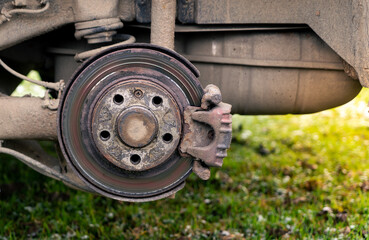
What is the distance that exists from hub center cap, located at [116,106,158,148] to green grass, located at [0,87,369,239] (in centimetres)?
106

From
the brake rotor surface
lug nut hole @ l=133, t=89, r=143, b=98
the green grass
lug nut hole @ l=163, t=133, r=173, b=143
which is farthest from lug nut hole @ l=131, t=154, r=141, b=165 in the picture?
the green grass

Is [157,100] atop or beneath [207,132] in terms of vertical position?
atop

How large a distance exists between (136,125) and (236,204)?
1.54m

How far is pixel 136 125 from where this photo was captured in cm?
182

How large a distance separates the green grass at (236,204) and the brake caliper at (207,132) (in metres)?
0.93

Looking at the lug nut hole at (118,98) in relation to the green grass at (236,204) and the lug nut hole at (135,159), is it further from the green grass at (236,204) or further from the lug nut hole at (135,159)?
the green grass at (236,204)

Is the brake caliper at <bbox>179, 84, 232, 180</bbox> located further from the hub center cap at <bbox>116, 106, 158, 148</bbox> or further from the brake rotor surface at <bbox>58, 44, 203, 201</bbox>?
the hub center cap at <bbox>116, 106, 158, 148</bbox>

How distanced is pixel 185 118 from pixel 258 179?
193 cm

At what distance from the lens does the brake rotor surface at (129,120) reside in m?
1.85

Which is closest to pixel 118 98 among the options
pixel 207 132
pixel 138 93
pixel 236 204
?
pixel 138 93

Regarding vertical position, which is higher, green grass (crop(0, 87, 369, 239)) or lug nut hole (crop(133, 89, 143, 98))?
lug nut hole (crop(133, 89, 143, 98))

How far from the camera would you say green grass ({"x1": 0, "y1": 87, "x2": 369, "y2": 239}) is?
2.76 m

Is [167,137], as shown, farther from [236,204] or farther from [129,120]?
[236,204]

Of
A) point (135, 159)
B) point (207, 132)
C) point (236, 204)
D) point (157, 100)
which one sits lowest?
point (236, 204)
